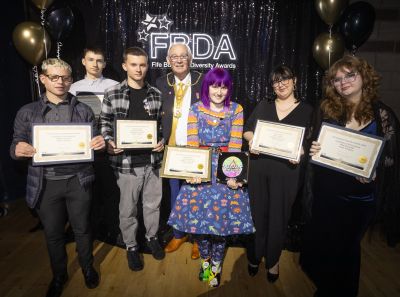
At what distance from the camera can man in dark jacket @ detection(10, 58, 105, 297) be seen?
2.03 m

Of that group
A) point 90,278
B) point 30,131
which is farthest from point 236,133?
point 90,278

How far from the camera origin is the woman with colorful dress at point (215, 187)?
7.23 feet

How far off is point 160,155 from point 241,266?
1.31 m

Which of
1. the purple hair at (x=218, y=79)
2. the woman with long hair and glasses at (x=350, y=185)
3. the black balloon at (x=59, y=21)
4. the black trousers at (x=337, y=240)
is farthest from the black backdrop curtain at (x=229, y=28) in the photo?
the black trousers at (x=337, y=240)

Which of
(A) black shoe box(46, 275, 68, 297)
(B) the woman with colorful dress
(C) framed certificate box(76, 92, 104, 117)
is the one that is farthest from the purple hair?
(A) black shoe box(46, 275, 68, 297)

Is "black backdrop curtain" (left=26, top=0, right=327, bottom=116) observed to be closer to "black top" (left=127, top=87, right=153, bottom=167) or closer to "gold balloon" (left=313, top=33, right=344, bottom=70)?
"gold balloon" (left=313, top=33, right=344, bottom=70)

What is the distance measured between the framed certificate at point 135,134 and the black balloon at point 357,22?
8.17ft

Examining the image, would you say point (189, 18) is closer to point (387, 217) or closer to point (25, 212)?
point (387, 217)

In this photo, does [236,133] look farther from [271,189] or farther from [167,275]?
[167,275]

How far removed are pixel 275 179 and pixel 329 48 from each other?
187 cm

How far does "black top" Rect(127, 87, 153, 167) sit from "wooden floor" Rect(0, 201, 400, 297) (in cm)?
102

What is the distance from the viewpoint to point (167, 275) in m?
2.58

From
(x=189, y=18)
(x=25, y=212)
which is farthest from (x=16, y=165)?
(x=189, y=18)

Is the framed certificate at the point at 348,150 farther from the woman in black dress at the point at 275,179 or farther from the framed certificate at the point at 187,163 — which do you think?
the framed certificate at the point at 187,163
